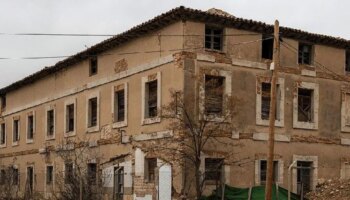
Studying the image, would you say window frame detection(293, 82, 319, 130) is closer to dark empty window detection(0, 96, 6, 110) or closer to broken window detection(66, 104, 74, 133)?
broken window detection(66, 104, 74, 133)

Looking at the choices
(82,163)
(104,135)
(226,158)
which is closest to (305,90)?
(226,158)

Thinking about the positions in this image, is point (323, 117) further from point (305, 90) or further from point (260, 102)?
point (260, 102)

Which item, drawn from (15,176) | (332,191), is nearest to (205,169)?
(332,191)

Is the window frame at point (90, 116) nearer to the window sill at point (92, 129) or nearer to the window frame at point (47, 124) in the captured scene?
the window sill at point (92, 129)

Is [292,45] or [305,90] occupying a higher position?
[292,45]

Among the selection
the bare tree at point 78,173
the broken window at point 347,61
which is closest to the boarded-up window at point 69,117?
the bare tree at point 78,173

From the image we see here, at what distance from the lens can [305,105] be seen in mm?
27344

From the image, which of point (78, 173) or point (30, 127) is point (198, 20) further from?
point (30, 127)

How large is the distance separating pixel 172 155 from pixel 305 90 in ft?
23.8

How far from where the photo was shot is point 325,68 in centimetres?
2769

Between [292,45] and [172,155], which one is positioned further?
[292,45]

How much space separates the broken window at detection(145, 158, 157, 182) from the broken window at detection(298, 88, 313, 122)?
670 cm

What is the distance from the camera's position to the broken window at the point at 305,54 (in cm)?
2725

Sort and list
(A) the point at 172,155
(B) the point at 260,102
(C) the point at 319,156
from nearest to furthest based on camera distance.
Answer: (A) the point at 172,155
(B) the point at 260,102
(C) the point at 319,156
